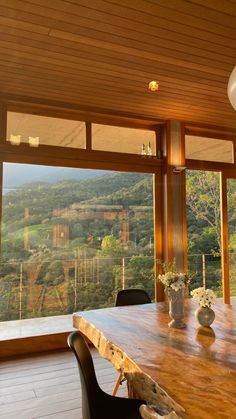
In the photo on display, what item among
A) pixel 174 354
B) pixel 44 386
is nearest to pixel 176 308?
pixel 174 354

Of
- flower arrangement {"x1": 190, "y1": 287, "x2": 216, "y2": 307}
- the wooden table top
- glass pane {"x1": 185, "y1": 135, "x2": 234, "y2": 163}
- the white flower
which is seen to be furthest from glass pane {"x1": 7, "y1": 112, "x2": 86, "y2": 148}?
flower arrangement {"x1": 190, "y1": 287, "x2": 216, "y2": 307}

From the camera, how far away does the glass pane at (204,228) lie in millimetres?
4828


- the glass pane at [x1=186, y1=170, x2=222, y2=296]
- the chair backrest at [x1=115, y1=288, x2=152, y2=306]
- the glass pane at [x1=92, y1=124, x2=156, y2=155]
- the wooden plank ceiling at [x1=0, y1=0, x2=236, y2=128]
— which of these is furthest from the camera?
the glass pane at [x1=186, y1=170, x2=222, y2=296]

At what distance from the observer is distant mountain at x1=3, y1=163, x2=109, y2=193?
386 cm

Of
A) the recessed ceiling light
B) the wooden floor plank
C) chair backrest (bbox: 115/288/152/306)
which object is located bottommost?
the wooden floor plank

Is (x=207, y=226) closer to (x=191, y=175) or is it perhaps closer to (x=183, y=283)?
(x=191, y=175)

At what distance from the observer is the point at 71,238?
4.17 m

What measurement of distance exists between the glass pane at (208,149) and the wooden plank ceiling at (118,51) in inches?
34.1

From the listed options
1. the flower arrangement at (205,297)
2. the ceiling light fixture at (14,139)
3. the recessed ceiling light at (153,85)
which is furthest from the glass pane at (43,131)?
the flower arrangement at (205,297)

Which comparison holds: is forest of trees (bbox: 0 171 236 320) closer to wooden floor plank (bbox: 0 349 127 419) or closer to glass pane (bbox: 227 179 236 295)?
glass pane (bbox: 227 179 236 295)

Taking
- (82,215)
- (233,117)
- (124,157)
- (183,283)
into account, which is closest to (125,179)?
(124,157)

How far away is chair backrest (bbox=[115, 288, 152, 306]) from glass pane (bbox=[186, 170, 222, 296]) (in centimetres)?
191

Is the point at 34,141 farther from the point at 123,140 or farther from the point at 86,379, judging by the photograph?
the point at 86,379

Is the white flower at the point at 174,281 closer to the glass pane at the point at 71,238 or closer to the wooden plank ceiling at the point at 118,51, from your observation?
the wooden plank ceiling at the point at 118,51
